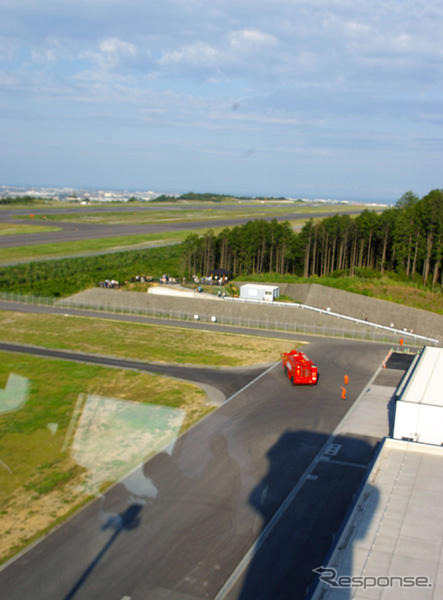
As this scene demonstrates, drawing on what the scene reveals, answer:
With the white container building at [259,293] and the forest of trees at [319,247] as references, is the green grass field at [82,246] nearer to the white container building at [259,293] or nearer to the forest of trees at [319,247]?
the forest of trees at [319,247]

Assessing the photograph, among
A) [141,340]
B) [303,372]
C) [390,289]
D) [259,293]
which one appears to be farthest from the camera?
[390,289]

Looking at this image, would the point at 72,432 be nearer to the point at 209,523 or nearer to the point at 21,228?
the point at 209,523

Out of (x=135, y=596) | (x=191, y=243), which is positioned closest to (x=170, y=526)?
(x=135, y=596)

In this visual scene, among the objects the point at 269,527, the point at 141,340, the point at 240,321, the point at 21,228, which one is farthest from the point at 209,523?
the point at 21,228

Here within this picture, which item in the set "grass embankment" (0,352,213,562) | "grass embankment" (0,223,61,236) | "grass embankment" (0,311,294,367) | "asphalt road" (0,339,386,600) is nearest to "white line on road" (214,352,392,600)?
"asphalt road" (0,339,386,600)

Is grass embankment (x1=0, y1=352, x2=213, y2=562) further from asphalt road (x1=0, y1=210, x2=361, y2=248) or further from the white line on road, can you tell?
asphalt road (x1=0, y1=210, x2=361, y2=248)
